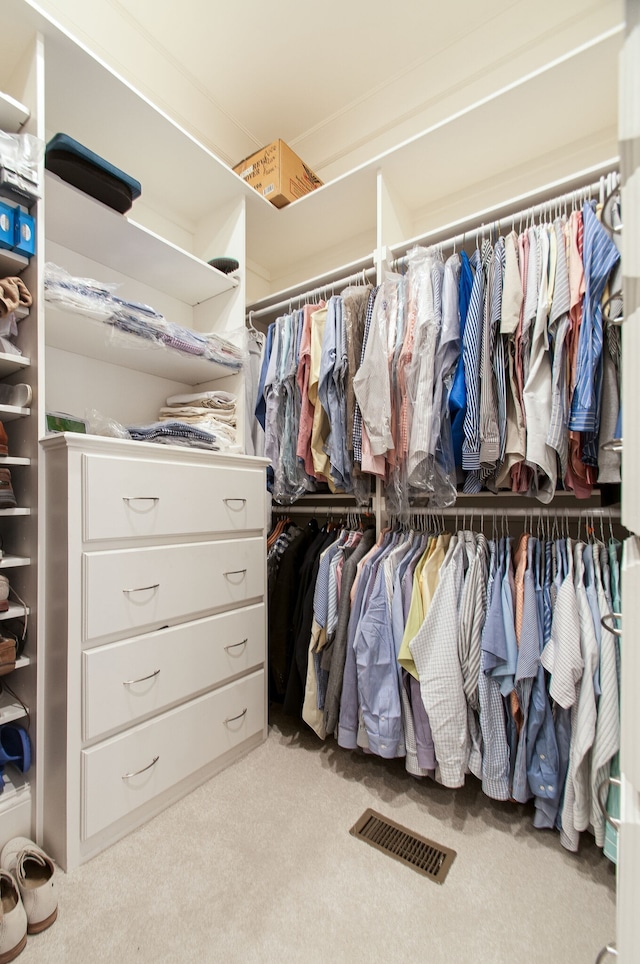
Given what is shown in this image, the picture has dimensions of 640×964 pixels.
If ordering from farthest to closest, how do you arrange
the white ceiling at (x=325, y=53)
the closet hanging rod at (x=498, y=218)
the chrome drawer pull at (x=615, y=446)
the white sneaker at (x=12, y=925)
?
the white ceiling at (x=325, y=53) → the closet hanging rod at (x=498, y=218) → the white sneaker at (x=12, y=925) → the chrome drawer pull at (x=615, y=446)

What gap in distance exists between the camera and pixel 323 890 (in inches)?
43.6

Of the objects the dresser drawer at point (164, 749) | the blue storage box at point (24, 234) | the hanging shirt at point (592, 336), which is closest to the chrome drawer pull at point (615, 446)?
the hanging shirt at point (592, 336)

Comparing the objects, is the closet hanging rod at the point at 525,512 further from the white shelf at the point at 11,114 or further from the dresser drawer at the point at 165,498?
the white shelf at the point at 11,114

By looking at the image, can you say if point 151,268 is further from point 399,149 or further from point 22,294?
point 399,149

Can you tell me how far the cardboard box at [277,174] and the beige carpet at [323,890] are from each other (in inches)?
95.2

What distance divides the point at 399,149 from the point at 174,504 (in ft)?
5.27

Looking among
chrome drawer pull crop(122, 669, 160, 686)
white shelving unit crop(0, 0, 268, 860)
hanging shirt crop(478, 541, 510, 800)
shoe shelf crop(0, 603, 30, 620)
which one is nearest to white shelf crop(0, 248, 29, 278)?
white shelving unit crop(0, 0, 268, 860)

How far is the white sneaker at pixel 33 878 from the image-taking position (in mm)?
995

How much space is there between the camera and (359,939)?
3.23 feet

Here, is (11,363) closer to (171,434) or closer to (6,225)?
(6,225)

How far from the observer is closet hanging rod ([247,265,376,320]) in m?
1.85

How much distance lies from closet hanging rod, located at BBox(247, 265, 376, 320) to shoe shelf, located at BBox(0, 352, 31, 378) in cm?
116

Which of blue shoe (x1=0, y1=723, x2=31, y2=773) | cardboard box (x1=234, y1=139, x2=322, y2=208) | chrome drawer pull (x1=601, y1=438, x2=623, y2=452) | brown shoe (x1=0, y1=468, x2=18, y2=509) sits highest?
cardboard box (x1=234, y1=139, x2=322, y2=208)

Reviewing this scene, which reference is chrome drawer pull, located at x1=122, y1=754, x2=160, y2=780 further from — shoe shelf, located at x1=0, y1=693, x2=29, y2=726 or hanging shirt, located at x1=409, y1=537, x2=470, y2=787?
hanging shirt, located at x1=409, y1=537, x2=470, y2=787
